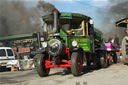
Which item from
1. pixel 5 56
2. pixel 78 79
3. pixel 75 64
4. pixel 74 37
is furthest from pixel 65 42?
pixel 5 56

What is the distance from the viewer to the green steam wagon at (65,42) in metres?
7.84

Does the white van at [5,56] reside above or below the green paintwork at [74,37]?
below

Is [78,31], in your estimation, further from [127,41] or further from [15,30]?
[15,30]

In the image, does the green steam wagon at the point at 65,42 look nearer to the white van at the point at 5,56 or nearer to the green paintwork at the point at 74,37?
the green paintwork at the point at 74,37

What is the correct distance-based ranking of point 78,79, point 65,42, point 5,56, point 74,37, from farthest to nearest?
point 5,56 < point 74,37 < point 65,42 < point 78,79

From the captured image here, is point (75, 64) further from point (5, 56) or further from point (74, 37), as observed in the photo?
point (5, 56)

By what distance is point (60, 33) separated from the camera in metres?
8.26

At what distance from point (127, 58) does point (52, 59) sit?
5038 mm

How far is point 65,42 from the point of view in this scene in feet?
26.7

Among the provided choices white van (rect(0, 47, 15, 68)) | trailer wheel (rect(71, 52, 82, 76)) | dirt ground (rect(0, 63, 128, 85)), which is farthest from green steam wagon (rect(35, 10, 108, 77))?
white van (rect(0, 47, 15, 68))

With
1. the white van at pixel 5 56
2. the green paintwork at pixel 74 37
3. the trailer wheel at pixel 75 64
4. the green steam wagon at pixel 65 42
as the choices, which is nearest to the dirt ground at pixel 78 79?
the trailer wheel at pixel 75 64

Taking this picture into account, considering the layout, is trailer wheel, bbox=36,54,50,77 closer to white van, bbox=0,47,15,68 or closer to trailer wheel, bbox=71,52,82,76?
trailer wheel, bbox=71,52,82,76

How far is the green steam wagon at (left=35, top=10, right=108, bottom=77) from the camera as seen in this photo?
25.7 ft

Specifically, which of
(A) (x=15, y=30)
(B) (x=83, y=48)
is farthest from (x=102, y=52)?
(A) (x=15, y=30)
